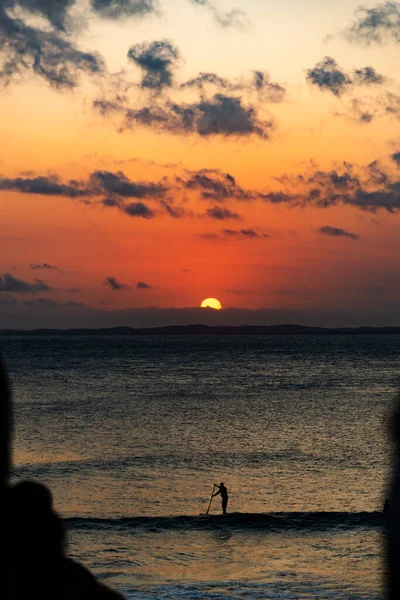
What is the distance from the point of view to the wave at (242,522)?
30203 millimetres

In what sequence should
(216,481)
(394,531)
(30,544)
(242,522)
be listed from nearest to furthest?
(394,531), (30,544), (242,522), (216,481)

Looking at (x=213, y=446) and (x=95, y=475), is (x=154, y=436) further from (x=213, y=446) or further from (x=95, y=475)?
(x=95, y=475)

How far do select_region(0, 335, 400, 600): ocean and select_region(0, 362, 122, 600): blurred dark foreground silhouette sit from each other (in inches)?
24.8

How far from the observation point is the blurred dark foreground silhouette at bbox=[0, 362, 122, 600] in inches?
57.7

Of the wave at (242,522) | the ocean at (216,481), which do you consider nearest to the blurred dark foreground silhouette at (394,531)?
the ocean at (216,481)

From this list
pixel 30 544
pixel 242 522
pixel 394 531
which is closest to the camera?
pixel 394 531

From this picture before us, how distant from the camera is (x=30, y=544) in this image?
4.97 ft

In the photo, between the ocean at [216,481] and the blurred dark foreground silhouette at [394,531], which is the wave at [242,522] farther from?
the blurred dark foreground silhouette at [394,531]

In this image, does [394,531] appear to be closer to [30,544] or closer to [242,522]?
[30,544]

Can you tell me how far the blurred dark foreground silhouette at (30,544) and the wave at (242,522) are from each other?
29.5 metres

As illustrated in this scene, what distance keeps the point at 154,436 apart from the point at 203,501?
2305cm

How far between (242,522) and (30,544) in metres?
30.8

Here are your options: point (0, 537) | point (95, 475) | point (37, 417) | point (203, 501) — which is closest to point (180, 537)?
point (203, 501)

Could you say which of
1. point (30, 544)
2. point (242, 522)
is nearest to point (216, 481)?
point (242, 522)
